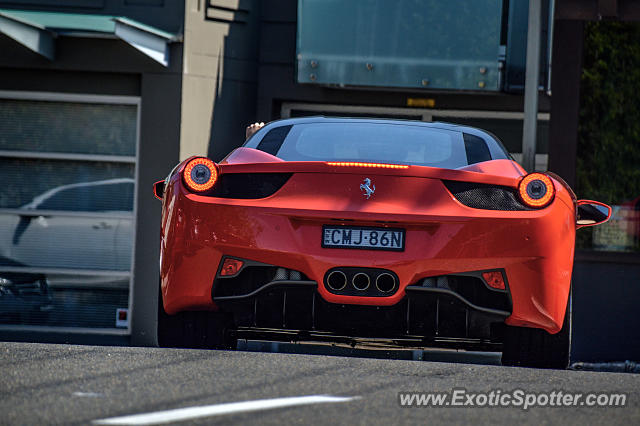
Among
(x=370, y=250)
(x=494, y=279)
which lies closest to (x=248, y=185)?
(x=370, y=250)

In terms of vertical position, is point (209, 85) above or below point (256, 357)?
above

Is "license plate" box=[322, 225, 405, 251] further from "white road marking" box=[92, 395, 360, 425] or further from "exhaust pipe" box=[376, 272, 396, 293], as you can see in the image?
"white road marking" box=[92, 395, 360, 425]

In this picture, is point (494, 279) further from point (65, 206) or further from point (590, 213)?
point (65, 206)

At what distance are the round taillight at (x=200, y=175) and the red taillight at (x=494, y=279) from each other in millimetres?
1355

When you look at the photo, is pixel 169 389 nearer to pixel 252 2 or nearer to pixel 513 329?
pixel 513 329

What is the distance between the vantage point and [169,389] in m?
4.88

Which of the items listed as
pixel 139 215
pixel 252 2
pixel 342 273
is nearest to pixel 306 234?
pixel 342 273

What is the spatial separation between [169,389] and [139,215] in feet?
27.0

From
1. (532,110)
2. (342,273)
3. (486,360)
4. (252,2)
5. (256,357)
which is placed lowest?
(486,360)

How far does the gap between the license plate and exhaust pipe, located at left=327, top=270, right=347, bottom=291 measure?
0.45ft

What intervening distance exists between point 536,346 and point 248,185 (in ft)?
5.29

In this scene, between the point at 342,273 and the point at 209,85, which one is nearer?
the point at 342,273

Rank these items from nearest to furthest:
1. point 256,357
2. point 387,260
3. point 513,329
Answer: point 387,260 < point 513,329 < point 256,357

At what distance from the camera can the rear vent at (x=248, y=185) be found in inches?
212
